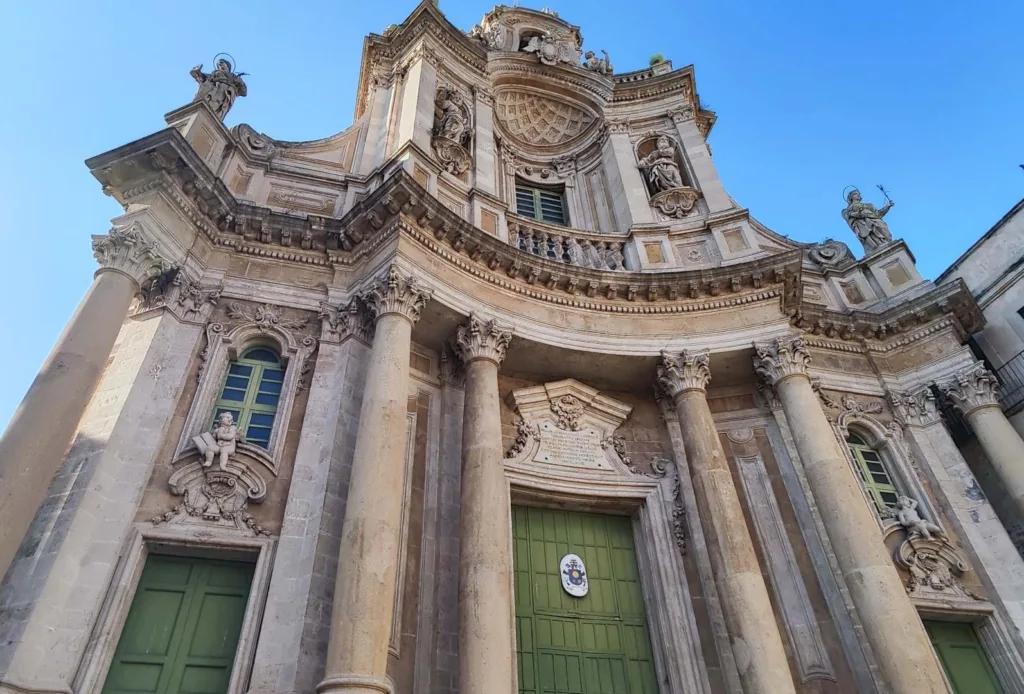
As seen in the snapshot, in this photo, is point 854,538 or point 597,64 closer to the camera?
point 854,538

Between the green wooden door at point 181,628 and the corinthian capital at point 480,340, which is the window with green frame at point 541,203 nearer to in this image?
the corinthian capital at point 480,340

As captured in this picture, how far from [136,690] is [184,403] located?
3553 millimetres

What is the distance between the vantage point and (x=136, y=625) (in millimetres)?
7441

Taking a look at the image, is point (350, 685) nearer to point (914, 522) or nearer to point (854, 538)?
point (854, 538)

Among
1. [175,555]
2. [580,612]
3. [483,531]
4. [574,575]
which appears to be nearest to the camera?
[175,555]

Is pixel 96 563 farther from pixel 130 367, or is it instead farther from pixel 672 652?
pixel 672 652

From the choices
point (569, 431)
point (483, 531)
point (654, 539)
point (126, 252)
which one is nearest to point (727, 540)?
point (654, 539)

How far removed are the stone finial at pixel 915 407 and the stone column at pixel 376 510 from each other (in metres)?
9.42

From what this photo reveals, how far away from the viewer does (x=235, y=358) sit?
32.8ft

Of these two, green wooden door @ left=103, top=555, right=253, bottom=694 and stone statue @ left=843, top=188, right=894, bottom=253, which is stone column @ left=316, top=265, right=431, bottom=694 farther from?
stone statue @ left=843, top=188, right=894, bottom=253

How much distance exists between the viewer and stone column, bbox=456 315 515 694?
752cm

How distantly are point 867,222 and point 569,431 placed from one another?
1015 centimetres

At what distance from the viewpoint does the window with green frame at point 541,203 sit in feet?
52.7

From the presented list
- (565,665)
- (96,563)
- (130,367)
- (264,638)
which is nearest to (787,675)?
(565,665)
